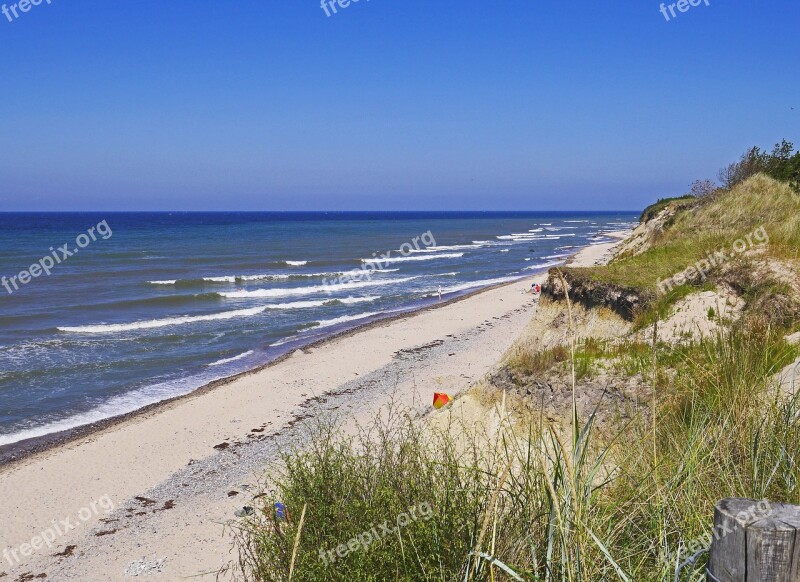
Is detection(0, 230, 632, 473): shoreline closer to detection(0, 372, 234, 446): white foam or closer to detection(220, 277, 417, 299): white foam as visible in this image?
detection(0, 372, 234, 446): white foam

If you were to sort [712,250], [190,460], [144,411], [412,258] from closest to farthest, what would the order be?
1. [712,250]
2. [190,460]
3. [144,411]
4. [412,258]

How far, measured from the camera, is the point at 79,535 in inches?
434

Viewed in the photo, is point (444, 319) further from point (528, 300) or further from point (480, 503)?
point (480, 503)

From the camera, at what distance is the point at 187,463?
13891mm

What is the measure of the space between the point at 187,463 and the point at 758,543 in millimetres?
13699

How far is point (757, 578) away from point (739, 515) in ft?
0.66

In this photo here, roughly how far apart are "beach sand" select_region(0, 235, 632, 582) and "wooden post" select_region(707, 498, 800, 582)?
4226 millimetres

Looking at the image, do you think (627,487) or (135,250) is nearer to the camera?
(627,487)

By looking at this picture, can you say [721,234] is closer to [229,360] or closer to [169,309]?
[229,360]

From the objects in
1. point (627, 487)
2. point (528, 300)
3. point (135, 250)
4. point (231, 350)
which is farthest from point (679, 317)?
point (135, 250)

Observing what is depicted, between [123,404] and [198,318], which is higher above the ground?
[198,318]

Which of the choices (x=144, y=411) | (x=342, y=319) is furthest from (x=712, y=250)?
(x=342, y=319)

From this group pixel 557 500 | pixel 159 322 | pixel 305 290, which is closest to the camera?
pixel 557 500

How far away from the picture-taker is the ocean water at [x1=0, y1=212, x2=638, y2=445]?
1938 cm
